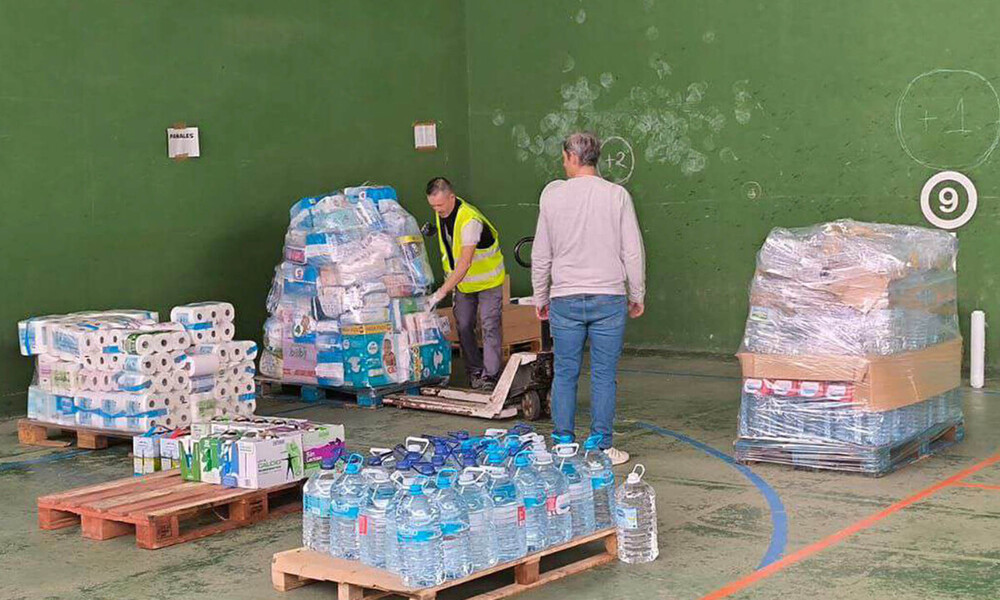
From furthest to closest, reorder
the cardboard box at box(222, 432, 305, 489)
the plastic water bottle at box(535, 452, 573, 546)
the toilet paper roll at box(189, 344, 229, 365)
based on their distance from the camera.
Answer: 1. the toilet paper roll at box(189, 344, 229, 365)
2. the cardboard box at box(222, 432, 305, 489)
3. the plastic water bottle at box(535, 452, 573, 546)

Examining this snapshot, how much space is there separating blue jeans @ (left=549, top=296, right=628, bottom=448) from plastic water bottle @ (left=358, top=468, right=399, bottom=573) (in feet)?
8.28

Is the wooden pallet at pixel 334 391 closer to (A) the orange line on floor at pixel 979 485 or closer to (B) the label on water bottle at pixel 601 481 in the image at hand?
(B) the label on water bottle at pixel 601 481

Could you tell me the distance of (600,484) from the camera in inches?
236

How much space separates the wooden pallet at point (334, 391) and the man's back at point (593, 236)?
11.0 ft

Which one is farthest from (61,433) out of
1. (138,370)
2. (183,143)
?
(183,143)

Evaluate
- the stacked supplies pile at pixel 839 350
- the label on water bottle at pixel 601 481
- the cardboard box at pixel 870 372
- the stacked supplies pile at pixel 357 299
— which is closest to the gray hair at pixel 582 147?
the stacked supplies pile at pixel 839 350

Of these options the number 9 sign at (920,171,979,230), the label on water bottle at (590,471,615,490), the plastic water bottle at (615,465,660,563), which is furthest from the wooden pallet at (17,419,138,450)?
the number 9 sign at (920,171,979,230)

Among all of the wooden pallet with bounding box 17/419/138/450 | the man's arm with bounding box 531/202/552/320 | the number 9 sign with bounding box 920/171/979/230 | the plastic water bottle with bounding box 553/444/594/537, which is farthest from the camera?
the number 9 sign with bounding box 920/171/979/230

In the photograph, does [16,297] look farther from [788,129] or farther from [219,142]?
[788,129]

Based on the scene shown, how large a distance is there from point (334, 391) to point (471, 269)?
162 cm

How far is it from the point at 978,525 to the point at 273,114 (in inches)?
329

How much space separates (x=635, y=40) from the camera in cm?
1327

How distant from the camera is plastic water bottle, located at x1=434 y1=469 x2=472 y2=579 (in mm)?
5121

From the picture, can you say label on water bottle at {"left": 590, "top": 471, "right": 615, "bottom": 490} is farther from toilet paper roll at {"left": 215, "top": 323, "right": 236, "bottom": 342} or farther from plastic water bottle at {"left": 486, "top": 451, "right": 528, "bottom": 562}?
toilet paper roll at {"left": 215, "top": 323, "right": 236, "bottom": 342}
